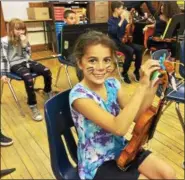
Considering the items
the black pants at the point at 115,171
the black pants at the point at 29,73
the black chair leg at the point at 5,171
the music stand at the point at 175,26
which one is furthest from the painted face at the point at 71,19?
the black pants at the point at 115,171

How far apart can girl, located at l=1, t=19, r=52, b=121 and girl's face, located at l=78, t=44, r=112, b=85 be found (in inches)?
52.1

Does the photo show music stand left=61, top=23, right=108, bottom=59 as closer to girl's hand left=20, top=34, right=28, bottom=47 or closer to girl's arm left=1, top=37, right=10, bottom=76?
girl's hand left=20, top=34, right=28, bottom=47

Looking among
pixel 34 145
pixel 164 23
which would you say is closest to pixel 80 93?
pixel 34 145

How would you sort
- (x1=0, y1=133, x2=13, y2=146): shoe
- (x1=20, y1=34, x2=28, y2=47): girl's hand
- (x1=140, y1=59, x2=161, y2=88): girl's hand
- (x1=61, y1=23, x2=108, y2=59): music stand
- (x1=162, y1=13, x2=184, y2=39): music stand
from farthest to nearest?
1. (x1=162, y1=13, x2=184, y2=39): music stand
2. (x1=61, y1=23, x2=108, y2=59): music stand
3. (x1=20, y1=34, x2=28, y2=47): girl's hand
4. (x1=0, y1=133, x2=13, y2=146): shoe
5. (x1=140, y1=59, x2=161, y2=88): girl's hand

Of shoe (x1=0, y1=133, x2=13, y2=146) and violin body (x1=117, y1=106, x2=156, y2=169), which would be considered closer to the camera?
violin body (x1=117, y1=106, x2=156, y2=169)

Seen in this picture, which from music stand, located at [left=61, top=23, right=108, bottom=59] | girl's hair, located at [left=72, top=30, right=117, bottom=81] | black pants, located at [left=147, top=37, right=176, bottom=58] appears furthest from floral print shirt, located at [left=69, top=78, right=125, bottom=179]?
black pants, located at [left=147, top=37, right=176, bottom=58]

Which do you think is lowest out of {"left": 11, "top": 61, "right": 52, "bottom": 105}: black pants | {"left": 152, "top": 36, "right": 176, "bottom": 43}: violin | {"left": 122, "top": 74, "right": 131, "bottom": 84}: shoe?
{"left": 122, "top": 74, "right": 131, "bottom": 84}: shoe

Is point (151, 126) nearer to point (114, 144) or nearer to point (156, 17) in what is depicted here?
point (114, 144)

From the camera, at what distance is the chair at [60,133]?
810mm

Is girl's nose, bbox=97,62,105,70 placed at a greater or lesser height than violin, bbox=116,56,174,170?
greater

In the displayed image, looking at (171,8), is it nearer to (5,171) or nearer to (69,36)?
(69,36)

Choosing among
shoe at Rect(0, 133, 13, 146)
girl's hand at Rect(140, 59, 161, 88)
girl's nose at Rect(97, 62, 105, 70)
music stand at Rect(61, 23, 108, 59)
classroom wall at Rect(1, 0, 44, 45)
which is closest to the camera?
girl's hand at Rect(140, 59, 161, 88)

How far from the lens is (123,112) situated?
30.5 inches

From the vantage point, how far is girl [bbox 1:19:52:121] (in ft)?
7.02
